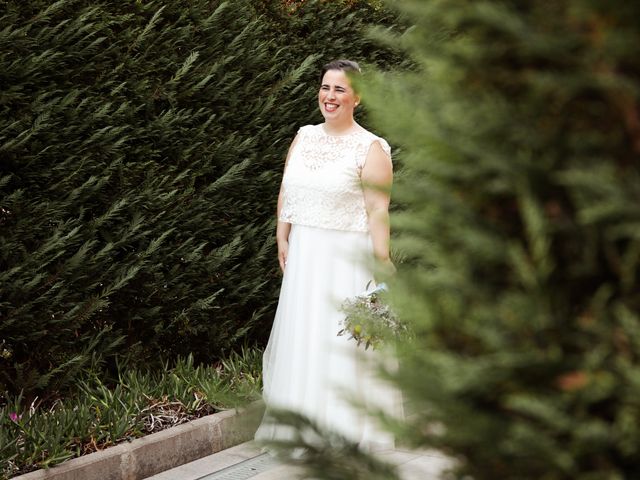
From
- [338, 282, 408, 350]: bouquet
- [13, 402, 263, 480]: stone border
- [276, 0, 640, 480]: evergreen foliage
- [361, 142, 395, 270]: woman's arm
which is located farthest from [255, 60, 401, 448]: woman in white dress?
[276, 0, 640, 480]: evergreen foliage

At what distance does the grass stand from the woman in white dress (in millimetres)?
404

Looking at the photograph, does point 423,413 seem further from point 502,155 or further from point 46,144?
point 46,144

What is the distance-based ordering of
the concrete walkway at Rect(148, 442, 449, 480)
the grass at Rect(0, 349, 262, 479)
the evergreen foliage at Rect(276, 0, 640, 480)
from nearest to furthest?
the evergreen foliage at Rect(276, 0, 640, 480)
the grass at Rect(0, 349, 262, 479)
the concrete walkway at Rect(148, 442, 449, 480)

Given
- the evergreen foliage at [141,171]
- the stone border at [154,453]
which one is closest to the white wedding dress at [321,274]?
the stone border at [154,453]

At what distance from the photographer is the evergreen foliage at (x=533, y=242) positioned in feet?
4.32

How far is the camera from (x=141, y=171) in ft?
19.1

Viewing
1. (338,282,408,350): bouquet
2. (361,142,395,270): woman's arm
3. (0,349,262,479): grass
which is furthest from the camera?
(361,142,395,270): woman's arm

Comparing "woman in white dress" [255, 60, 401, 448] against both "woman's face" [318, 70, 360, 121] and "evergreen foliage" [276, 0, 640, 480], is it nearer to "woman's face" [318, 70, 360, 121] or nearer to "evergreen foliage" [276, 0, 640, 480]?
"woman's face" [318, 70, 360, 121]

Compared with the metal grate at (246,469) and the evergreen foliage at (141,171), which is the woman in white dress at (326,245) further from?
the evergreen foliage at (141,171)

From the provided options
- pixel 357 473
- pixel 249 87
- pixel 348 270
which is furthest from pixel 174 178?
pixel 357 473

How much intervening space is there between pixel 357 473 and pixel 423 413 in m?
0.19

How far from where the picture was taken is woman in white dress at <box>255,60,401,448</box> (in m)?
5.31

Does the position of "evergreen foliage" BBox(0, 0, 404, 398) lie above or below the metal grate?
above

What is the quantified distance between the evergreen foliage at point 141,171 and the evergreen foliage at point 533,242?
4.02 meters
